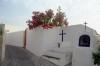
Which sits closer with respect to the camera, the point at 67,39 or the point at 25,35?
the point at 67,39

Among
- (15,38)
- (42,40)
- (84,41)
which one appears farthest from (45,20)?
(84,41)

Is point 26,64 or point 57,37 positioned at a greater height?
point 57,37

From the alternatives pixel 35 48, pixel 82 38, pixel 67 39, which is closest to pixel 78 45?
pixel 82 38

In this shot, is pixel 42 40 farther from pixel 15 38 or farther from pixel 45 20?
pixel 15 38

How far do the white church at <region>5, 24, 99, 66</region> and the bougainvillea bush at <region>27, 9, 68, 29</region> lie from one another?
686mm

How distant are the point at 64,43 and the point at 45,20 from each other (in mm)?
4596

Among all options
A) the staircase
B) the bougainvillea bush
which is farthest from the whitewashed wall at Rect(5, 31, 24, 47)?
the staircase

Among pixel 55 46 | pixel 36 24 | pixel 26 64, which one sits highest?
pixel 36 24

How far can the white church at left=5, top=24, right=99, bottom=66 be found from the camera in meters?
13.2

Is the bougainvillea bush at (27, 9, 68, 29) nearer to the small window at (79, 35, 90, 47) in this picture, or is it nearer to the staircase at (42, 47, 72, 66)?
the staircase at (42, 47, 72, 66)

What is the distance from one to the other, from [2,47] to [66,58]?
4494mm

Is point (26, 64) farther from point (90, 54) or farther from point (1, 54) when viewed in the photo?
point (90, 54)

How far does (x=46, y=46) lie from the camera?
1650 cm

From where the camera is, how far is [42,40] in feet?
55.1
